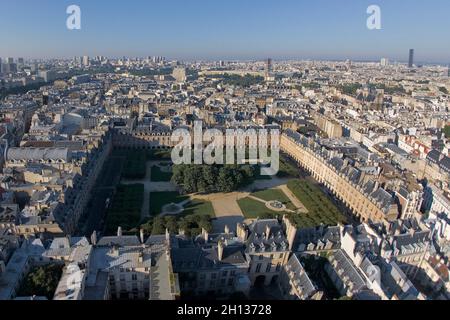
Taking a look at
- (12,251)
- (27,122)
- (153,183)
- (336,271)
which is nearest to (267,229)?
(336,271)

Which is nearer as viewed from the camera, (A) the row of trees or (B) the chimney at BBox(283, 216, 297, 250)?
(B) the chimney at BBox(283, 216, 297, 250)

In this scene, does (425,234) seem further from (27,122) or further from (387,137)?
(27,122)

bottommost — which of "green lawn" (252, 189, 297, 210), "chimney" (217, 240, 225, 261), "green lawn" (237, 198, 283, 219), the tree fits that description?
"green lawn" (237, 198, 283, 219)

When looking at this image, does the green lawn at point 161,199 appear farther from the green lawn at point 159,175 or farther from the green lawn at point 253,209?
the green lawn at point 253,209

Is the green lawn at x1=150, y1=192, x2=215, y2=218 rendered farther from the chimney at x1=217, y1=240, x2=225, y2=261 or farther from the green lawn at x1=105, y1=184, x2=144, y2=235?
the chimney at x1=217, y1=240, x2=225, y2=261

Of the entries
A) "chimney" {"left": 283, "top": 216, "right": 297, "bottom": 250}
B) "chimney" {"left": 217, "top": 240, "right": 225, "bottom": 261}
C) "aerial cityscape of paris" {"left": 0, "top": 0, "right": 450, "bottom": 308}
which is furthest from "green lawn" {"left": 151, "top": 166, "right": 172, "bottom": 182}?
"chimney" {"left": 283, "top": 216, "right": 297, "bottom": 250}

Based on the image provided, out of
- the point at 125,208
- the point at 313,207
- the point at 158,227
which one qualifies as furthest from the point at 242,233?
the point at 125,208
